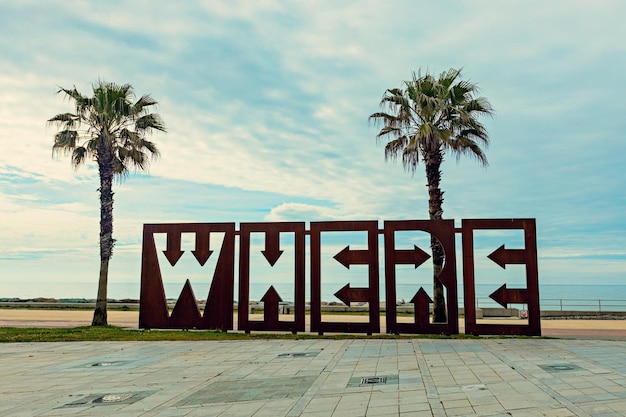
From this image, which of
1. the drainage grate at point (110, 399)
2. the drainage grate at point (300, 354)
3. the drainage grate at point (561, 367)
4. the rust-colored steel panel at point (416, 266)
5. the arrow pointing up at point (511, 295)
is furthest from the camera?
the rust-colored steel panel at point (416, 266)

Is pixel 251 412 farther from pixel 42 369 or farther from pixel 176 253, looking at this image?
pixel 176 253

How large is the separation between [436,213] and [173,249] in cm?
874

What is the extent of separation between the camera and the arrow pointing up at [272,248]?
16297mm

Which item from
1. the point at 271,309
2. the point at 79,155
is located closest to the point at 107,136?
the point at 79,155

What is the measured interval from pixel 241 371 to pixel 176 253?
823cm

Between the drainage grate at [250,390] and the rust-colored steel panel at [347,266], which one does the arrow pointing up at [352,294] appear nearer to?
the rust-colored steel panel at [347,266]

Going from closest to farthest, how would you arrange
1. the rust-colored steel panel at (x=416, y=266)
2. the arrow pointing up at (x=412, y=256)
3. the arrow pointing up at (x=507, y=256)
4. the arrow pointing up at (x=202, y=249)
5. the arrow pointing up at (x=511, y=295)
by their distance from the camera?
the arrow pointing up at (x=511, y=295) < the arrow pointing up at (x=507, y=256) < the rust-colored steel panel at (x=416, y=266) < the arrow pointing up at (x=412, y=256) < the arrow pointing up at (x=202, y=249)

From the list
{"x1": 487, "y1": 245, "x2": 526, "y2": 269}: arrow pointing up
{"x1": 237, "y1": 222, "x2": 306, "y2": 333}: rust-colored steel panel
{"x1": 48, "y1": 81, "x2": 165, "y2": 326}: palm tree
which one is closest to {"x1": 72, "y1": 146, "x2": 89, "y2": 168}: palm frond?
{"x1": 48, "y1": 81, "x2": 165, "y2": 326}: palm tree

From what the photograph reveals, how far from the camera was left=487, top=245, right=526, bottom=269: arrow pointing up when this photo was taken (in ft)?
49.3

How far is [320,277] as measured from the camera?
16031 mm

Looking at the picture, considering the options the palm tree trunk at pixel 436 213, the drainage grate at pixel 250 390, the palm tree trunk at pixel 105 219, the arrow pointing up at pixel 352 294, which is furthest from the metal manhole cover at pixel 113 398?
the palm tree trunk at pixel 105 219

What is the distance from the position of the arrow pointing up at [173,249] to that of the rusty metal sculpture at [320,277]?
32 mm

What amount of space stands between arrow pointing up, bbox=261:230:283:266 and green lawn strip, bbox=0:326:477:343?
2.29 metres

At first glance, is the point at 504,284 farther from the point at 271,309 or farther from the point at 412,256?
the point at 271,309
